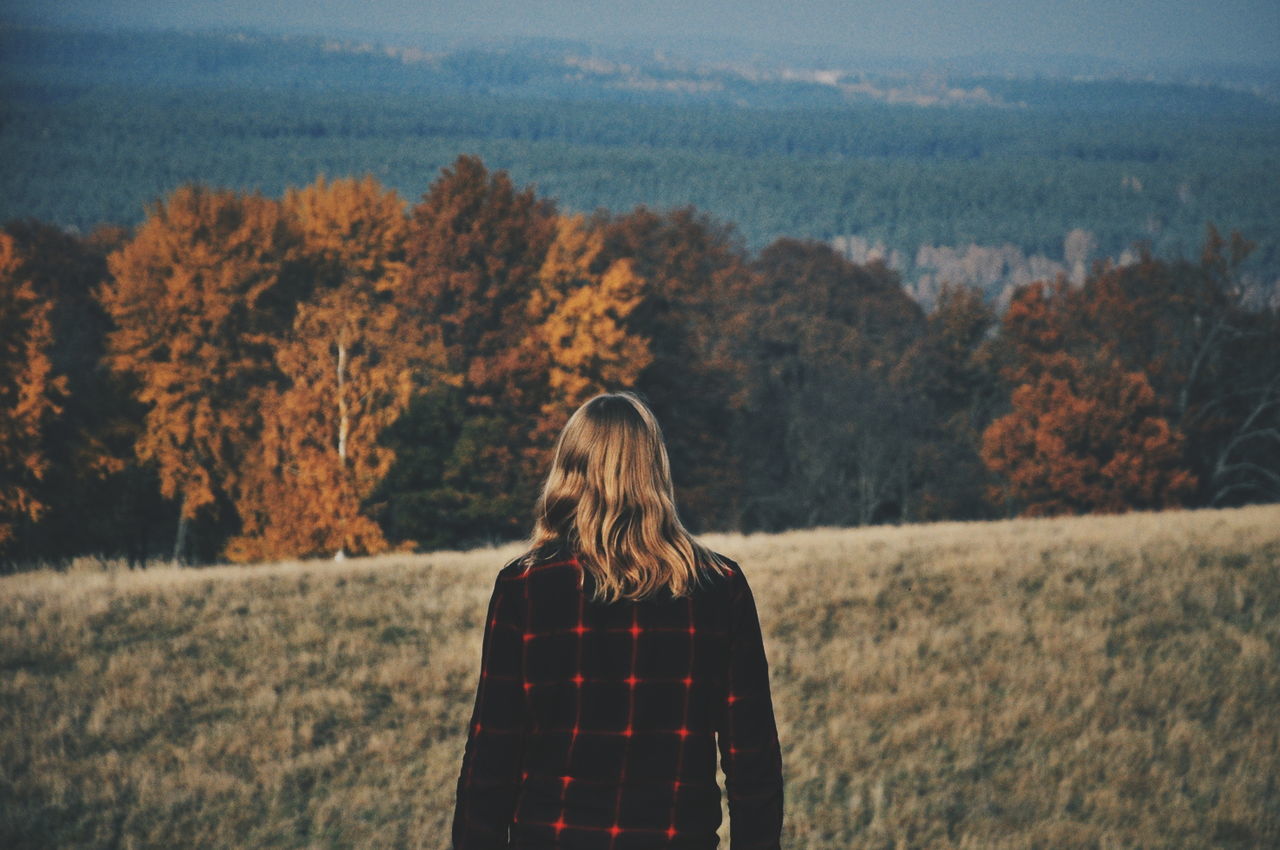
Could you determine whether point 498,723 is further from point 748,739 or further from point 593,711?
point 748,739

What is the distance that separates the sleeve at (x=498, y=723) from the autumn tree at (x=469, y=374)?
81.4 ft

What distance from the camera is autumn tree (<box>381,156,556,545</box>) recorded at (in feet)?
91.7

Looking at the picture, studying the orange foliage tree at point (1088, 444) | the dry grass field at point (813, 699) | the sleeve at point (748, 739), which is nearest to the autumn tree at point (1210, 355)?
the orange foliage tree at point (1088, 444)

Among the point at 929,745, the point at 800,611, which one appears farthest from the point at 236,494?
the point at 929,745

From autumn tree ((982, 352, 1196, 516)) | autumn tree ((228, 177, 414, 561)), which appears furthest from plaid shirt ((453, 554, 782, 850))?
autumn tree ((982, 352, 1196, 516))

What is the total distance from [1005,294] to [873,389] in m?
96.8

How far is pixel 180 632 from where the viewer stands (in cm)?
1132

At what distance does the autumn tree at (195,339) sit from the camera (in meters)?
27.2

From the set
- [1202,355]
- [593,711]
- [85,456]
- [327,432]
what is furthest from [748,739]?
[1202,355]

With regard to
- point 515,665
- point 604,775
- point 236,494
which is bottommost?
point 236,494

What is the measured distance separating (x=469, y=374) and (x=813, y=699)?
1958 centimetres

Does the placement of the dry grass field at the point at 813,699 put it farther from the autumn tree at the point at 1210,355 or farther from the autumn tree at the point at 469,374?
the autumn tree at the point at 1210,355

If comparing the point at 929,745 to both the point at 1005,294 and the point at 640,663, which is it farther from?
the point at 1005,294

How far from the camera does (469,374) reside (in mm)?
27953
